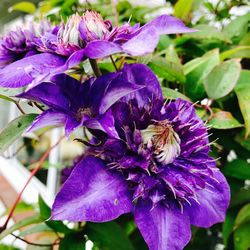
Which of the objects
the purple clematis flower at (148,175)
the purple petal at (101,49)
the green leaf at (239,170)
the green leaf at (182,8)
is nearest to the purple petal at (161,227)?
the purple clematis flower at (148,175)

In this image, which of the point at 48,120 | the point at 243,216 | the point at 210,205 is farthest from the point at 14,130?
the point at 243,216

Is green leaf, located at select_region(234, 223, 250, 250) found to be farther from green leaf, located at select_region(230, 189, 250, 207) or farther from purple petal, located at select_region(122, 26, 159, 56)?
purple petal, located at select_region(122, 26, 159, 56)

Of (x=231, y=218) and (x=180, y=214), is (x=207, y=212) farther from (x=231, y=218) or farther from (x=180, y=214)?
(x=231, y=218)

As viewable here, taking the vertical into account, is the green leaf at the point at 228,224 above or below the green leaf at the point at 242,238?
below

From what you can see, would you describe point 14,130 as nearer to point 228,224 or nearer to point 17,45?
point 17,45

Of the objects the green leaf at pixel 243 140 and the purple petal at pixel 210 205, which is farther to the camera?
the green leaf at pixel 243 140

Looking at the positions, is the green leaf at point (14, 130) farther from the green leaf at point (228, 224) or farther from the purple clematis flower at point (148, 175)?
the green leaf at point (228, 224)

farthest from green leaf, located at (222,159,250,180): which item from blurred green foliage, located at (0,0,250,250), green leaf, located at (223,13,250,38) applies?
green leaf, located at (223,13,250,38)
